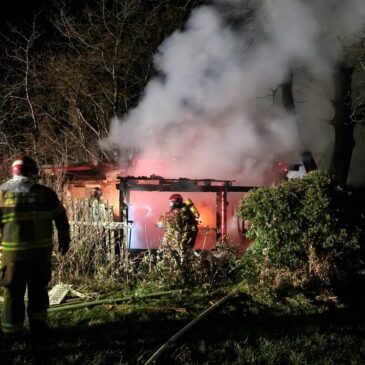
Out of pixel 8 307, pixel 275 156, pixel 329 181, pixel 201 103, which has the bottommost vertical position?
pixel 8 307

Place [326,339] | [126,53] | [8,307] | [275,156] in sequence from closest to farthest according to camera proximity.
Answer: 1. [8,307]
2. [326,339]
3. [275,156]
4. [126,53]

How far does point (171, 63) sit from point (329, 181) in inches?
255

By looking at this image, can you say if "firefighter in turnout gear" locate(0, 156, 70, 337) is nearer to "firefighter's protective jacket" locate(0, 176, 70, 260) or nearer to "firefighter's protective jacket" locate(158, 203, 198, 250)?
"firefighter's protective jacket" locate(0, 176, 70, 260)

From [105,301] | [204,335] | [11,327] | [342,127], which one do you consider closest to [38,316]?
[11,327]

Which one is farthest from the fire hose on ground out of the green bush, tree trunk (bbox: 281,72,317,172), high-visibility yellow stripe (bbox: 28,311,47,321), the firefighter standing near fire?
tree trunk (bbox: 281,72,317,172)

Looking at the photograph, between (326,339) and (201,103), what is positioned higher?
(201,103)

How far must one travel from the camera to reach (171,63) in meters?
12.0

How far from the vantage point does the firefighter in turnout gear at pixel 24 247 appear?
15.2ft

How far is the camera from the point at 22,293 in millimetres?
4703

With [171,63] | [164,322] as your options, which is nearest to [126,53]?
[171,63]

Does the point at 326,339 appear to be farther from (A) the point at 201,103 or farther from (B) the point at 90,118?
(B) the point at 90,118

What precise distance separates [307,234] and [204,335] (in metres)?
2.66

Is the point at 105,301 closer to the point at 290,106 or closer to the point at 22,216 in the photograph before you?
the point at 22,216

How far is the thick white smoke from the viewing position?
451 inches
